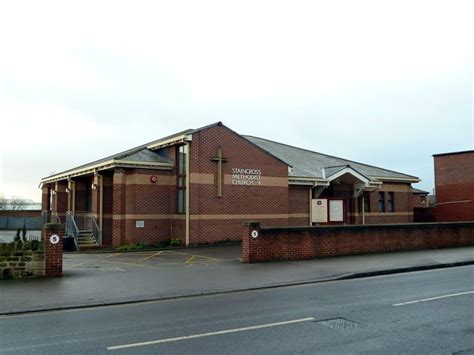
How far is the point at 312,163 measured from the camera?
32.9 metres

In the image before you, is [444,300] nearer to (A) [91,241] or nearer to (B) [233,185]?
(B) [233,185]

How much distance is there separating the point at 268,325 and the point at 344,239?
11.4 m

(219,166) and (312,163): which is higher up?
(312,163)

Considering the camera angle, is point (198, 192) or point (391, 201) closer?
point (198, 192)

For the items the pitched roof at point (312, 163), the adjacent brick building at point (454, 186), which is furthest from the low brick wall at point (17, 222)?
the adjacent brick building at point (454, 186)

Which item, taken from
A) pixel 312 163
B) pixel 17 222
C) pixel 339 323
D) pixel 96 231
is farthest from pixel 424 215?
pixel 17 222

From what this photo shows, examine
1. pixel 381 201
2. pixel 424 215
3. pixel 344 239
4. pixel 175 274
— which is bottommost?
pixel 175 274

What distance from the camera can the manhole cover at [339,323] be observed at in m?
7.28

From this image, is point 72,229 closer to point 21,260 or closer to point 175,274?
point 21,260

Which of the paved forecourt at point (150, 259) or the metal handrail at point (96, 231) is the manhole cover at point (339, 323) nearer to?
the paved forecourt at point (150, 259)

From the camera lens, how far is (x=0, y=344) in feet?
21.8

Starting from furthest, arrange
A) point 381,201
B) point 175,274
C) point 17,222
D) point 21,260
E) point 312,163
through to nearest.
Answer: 1. point 17,222
2. point 381,201
3. point 312,163
4. point 175,274
5. point 21,260

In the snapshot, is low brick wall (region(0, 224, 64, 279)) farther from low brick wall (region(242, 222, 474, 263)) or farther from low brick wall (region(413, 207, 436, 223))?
low brick wall (region(413, 207, 436, 223))

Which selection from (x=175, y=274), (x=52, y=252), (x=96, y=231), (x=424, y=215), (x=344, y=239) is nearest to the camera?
(x=52, y=252)
